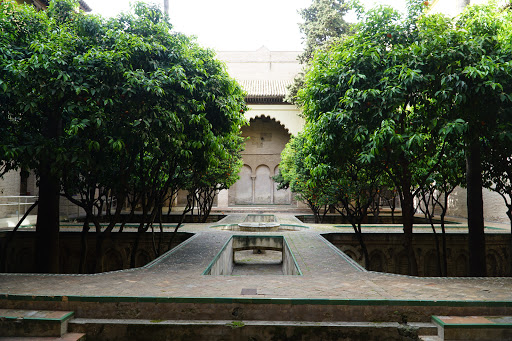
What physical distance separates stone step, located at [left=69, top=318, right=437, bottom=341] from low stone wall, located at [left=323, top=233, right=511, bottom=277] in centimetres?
705

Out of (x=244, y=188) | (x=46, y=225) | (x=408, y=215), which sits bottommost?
(x=46, y=225)

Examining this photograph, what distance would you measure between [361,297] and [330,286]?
780 mm

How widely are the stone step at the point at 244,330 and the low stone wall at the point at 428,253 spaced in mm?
7053

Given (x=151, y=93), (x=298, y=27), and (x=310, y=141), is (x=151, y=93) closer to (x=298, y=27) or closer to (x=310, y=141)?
(x=310, y=141)

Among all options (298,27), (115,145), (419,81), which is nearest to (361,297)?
(419,81)

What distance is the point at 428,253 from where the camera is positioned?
11.9 metres

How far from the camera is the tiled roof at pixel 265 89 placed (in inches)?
1177

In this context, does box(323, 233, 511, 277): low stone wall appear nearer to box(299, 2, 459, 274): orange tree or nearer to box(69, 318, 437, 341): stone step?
box(299, 2, 459, 274): orange tree

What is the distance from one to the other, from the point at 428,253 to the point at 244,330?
898 centimetres

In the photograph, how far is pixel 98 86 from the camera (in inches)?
246

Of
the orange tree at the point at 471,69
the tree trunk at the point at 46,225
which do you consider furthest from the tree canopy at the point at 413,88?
the tree trunk at the point at 46,225

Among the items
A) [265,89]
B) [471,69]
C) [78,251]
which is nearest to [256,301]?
[471,69]

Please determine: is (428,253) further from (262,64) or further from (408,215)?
(262,64)

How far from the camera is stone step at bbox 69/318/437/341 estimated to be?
470 centimetres
